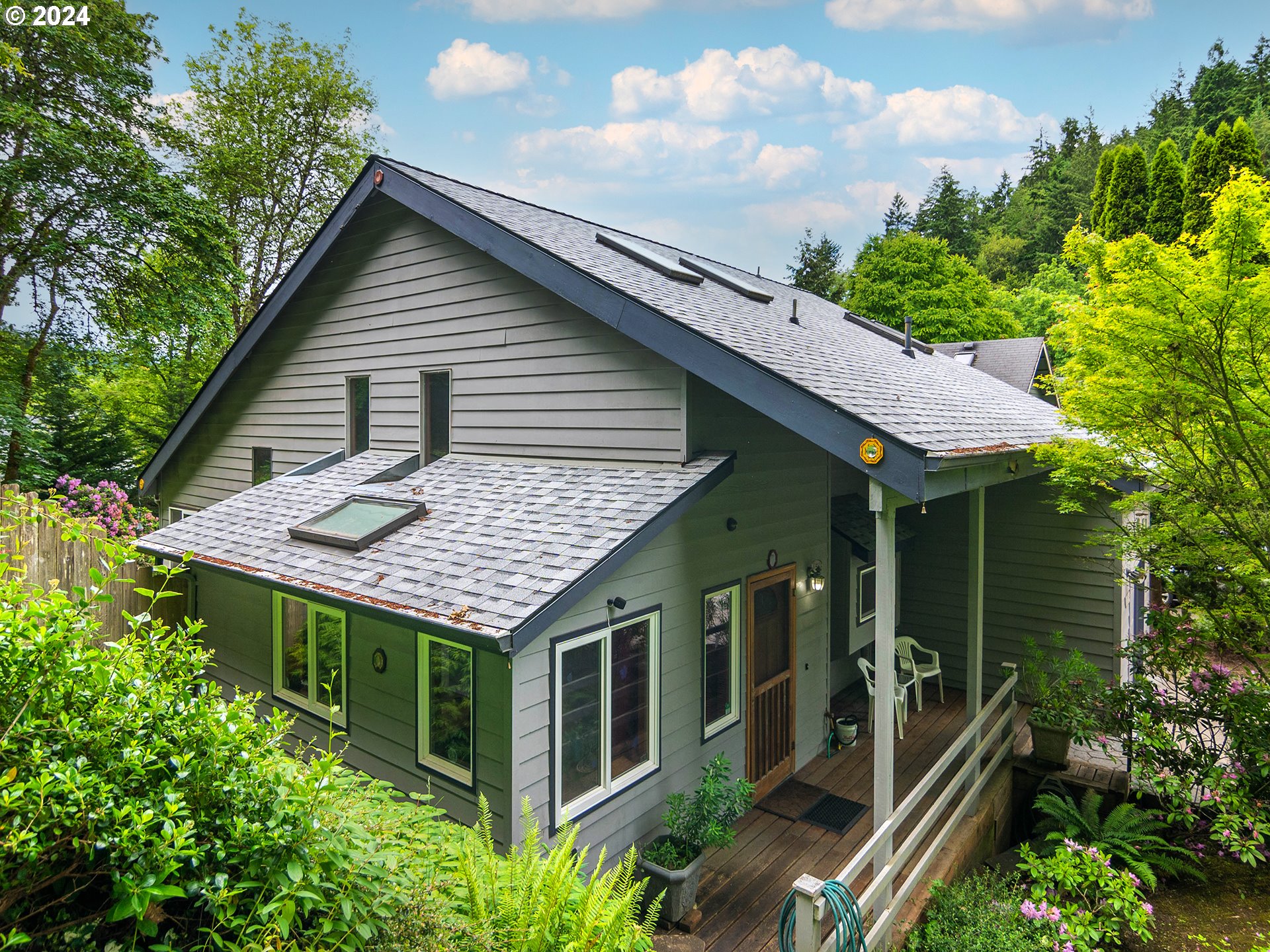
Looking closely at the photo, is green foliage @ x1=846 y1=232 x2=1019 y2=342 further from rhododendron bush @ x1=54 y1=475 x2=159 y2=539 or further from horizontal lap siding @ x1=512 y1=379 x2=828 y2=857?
rhododendron bush @ x1=54 y1=475 x2=159 y2=539

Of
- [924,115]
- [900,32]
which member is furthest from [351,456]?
[924,115]

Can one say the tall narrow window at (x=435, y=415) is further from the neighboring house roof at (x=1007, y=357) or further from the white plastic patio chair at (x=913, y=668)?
the neighboring house roof at (x=1007, y=357)

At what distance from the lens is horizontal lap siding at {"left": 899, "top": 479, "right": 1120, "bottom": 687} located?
8203mm

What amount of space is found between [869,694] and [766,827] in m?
2.49

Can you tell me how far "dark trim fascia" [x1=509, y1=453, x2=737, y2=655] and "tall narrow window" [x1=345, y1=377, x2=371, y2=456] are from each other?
4858mm

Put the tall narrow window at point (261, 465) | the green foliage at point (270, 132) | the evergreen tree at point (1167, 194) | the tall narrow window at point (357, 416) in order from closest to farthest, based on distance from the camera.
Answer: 1. the tall narrow window at point (357, 416)
2. the tall narrow window at point (261, 465)
3. the green foliage at point (270, 132)
4. the evergreen tree at point (1167, 194)

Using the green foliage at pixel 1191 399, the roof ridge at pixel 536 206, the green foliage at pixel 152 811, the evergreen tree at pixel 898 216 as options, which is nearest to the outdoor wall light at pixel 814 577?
the green foliage at pixel 1191 399

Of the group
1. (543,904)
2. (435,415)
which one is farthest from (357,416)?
(543,904)

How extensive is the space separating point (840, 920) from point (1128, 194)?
31745mm

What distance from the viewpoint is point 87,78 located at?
13.6 meters

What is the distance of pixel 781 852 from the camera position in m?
5.29

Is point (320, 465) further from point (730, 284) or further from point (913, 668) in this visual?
point (913, 668)

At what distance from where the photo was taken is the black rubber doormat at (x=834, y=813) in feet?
18.7

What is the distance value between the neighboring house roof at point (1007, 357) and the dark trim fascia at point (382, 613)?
18.8 m
